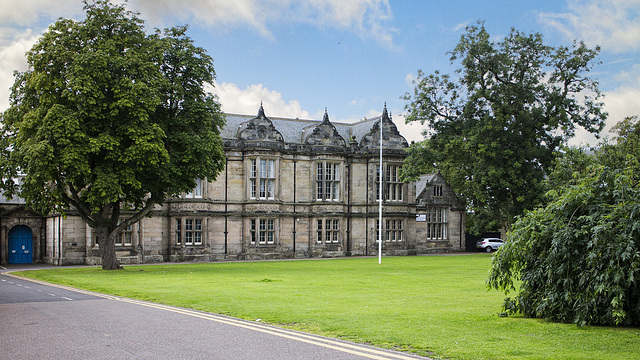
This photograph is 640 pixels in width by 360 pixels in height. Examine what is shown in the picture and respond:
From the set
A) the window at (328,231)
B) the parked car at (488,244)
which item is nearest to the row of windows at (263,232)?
the window at (328,231)

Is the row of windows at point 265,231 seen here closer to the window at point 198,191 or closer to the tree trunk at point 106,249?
the window at point 198,191

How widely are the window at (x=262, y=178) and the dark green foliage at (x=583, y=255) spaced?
33875 mm

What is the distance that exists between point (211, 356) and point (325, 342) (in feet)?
7.46

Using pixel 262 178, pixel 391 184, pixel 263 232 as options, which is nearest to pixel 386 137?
pixel 391 184

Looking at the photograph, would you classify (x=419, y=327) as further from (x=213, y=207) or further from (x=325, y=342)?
(x=213, y=207)

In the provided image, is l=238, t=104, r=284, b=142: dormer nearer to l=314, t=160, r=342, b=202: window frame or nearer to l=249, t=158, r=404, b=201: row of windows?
l=249, t=158, r=404, b=201: row of windows

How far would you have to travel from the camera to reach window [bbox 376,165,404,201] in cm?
5184

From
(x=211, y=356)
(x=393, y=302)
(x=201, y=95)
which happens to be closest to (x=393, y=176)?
(x=201, y=95)

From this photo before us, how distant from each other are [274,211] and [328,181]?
5565 millimetres

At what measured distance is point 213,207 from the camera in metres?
46.6

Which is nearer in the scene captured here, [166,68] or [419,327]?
[419,327]

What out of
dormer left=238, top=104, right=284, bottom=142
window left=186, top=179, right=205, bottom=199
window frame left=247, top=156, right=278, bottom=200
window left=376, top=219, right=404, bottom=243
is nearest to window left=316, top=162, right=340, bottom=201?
window frame left=247, top=156, right=278, bottom=200

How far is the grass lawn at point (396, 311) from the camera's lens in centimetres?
1069

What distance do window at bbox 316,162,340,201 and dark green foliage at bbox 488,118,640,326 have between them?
35.1m
